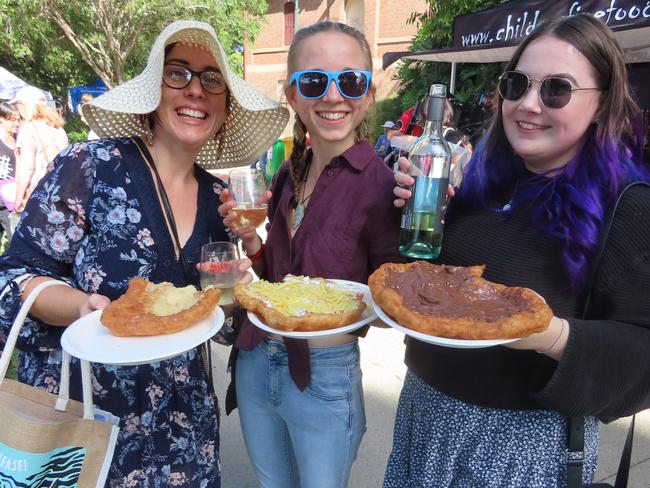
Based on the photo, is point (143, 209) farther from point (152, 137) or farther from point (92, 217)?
point (152, 137)

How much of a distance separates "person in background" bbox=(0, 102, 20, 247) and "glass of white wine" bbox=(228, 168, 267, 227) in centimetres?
576

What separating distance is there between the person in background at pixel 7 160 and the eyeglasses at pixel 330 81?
6049mm

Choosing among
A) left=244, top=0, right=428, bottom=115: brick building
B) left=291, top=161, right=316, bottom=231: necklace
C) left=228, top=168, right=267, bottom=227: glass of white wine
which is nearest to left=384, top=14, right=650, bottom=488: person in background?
left=291, top=161, right=316, bottom=231: necklace

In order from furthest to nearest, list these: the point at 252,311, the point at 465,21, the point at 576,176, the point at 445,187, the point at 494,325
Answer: the point at 465,21
the point at 445,187
the point at 252,311
the point at 576,176
the point at 494,325

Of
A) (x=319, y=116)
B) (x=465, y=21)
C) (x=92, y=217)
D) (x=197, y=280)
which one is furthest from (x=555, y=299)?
(x=465, y=21)

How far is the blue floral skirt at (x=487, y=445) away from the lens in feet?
5.10

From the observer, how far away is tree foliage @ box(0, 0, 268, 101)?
16.6 meters

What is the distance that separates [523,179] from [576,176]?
0.21 meters

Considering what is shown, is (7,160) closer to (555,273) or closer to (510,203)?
(510,203)

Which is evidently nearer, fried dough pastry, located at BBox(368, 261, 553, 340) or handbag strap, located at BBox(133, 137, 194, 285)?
fried dough pastry, located at BBox(368, 261, 553, 340)

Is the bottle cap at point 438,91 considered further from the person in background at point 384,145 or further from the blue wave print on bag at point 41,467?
the person in background at point 384,145

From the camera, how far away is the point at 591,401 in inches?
54.6

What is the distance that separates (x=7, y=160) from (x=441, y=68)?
11910 millimetres

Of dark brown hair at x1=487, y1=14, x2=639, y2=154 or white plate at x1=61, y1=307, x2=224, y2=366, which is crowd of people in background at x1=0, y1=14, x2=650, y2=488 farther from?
white plate at x1=61, y1=307, x2=224, y2=366
